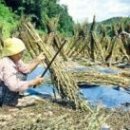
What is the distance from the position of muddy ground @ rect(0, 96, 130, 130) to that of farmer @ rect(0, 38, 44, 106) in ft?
0.56

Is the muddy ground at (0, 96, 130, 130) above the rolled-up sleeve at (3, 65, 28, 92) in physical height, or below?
below

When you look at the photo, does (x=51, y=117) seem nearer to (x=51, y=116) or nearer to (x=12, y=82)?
(x=51, y=116)

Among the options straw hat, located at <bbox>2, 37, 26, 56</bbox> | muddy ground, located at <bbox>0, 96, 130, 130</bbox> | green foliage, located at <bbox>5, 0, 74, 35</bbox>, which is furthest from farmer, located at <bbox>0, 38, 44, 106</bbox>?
green foliage, located at <bbox>5, 0, 74, 35</bbox>

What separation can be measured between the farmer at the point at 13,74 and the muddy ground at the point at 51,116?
17cm

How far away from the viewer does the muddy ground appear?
18.7ft

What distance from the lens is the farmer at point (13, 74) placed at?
6.75m

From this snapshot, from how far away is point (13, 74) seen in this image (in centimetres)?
678

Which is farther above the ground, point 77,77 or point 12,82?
point 12,82

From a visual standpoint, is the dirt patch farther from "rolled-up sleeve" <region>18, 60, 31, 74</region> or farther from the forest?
"rolled-up sleeve" <region>18, 60, 31, 74</region>

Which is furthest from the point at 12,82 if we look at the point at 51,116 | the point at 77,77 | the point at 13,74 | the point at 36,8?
the point at 36,8

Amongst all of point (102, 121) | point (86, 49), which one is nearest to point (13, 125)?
point (102, 121)

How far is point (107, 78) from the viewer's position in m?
9.60

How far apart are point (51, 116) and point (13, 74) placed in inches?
28.2

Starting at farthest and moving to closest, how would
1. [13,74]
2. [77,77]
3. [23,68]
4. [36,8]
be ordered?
[36,8] < [77,77] < [23,68] < [13,74]
